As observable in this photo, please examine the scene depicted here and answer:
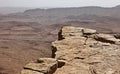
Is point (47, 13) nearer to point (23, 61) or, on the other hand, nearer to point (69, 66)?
point (23, 61)

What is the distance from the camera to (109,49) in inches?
266

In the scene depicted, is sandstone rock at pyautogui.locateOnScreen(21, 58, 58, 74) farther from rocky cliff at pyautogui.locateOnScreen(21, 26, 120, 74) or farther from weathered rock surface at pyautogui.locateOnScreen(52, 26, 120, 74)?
weathered rock surface at pyautogui.locateOnScreen(52, 26, 120, 74)

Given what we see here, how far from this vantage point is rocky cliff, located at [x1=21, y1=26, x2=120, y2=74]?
205 inches

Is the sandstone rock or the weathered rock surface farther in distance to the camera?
the weathered rock surface

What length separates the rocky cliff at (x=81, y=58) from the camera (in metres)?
5.21

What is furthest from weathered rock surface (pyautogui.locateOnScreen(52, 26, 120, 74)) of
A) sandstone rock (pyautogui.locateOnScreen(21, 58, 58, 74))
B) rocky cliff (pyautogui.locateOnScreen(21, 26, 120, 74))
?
sandstone rock (pyautogui.locateOnScreen(21, 58, 58, 74))

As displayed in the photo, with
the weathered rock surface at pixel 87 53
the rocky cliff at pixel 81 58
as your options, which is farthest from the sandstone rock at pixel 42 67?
the weathered rock surface at pixel 87 53

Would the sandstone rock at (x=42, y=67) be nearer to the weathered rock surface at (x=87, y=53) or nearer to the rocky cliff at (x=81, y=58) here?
the rocky cliff at (x=81, y=58)

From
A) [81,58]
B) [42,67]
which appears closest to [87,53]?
[81,58]

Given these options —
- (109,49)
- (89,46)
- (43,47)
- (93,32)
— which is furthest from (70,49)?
(43,47)

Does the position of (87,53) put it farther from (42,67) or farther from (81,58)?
(42,67)

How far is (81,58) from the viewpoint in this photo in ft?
20.0

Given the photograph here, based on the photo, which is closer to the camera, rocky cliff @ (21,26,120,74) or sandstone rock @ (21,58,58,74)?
sandstone rock @ (21,58,58,74)

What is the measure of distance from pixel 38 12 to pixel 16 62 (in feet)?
229
